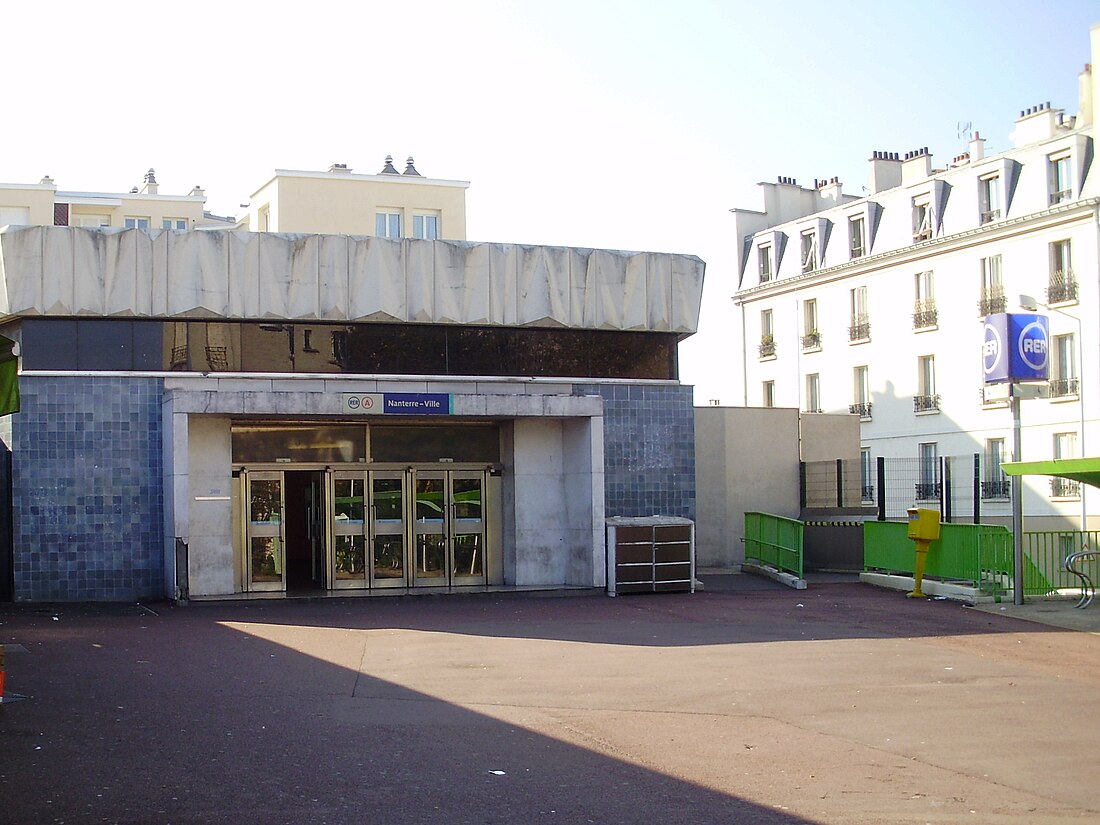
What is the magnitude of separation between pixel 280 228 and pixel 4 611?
17.1 meters

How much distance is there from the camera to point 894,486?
3228cm

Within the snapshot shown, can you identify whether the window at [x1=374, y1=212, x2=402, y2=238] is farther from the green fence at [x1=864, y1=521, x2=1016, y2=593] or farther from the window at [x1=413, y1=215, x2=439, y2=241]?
the green fence at [x1=864, y1=521, x2=1016, y2=593]

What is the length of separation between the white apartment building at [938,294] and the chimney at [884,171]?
8 centimetres

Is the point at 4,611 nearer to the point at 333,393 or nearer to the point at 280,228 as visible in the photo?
the point at 333,393

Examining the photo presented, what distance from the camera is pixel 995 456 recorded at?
4303 centimetres

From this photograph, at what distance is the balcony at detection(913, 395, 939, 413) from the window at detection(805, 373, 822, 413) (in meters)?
5.07

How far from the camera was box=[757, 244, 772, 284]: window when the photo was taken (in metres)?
53.8

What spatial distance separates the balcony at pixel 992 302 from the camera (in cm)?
4244

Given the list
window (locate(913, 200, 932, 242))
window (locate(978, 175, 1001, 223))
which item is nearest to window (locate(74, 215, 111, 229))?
window (locate(913, 200, 932, 242))

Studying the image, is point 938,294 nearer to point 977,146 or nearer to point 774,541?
point 977,146

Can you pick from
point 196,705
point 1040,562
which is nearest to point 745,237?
point 1040,562

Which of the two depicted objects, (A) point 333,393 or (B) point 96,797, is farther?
(A) point 333,393

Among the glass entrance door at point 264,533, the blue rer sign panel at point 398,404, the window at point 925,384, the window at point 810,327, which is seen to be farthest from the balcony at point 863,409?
the glass entrance door at point 264,533

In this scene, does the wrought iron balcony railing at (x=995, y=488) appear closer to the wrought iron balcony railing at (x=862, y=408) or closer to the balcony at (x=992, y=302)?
the balcony at (x=992, y=302)
